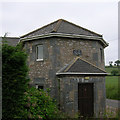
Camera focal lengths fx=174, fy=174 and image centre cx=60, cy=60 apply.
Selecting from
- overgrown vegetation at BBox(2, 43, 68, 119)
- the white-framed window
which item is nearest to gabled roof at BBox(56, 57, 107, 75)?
the white-framed window

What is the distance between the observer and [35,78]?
13422 millimetres

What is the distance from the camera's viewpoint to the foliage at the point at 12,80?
6.56 m

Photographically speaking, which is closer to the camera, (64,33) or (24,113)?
(24,113)

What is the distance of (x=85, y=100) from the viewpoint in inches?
450

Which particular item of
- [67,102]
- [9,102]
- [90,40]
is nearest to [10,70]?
[9,102]

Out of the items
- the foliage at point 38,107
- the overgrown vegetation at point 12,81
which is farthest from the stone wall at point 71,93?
the overgrown vegetation at point 12,81

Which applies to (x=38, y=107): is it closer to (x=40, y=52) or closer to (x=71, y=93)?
(x=71, y=93)

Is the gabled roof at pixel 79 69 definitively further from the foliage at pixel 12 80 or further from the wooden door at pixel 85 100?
the foliage at pixel 12 80

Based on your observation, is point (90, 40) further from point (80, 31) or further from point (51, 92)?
point (51, 92)

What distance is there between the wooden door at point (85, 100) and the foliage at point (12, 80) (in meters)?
5.21

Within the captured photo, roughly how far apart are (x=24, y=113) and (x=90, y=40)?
8.22 metres

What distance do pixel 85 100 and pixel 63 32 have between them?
5099mm

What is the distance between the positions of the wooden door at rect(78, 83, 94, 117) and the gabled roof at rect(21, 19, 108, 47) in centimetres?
379

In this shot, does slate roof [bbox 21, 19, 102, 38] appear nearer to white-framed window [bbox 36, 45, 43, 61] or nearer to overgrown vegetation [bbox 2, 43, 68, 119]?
white-framed window [bbox 36, 45, 43, 61]
